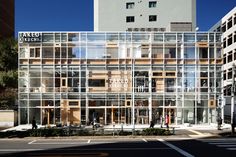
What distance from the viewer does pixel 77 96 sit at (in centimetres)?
5022

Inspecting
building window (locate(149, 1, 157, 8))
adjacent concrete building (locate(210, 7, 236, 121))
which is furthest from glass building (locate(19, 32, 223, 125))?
building window (locate(149, 1, 157, 8))

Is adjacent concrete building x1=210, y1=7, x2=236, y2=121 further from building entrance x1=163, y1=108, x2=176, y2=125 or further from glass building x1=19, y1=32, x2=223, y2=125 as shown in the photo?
building entrance x1=163, y1=108, x2=176, y2=125

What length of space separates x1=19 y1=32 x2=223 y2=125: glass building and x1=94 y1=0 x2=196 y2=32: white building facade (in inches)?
854

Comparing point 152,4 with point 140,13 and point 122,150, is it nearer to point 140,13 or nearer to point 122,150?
point 140,13

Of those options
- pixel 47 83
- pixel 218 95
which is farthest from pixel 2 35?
pixel 218 95

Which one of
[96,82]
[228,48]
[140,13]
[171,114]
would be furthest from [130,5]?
[171,114]

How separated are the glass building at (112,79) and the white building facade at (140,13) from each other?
854 inches

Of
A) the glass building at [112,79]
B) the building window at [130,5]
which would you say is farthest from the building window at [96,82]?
the building window at [130,5]

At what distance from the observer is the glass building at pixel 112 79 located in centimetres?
5028

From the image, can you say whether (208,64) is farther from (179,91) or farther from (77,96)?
(77,96)

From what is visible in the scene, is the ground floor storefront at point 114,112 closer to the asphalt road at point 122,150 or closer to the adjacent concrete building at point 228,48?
the adjacent concrete building at point 228,48

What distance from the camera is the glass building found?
50281 millimetres

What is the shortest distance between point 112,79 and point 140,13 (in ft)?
88.0

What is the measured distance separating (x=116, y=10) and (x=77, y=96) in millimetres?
28702
